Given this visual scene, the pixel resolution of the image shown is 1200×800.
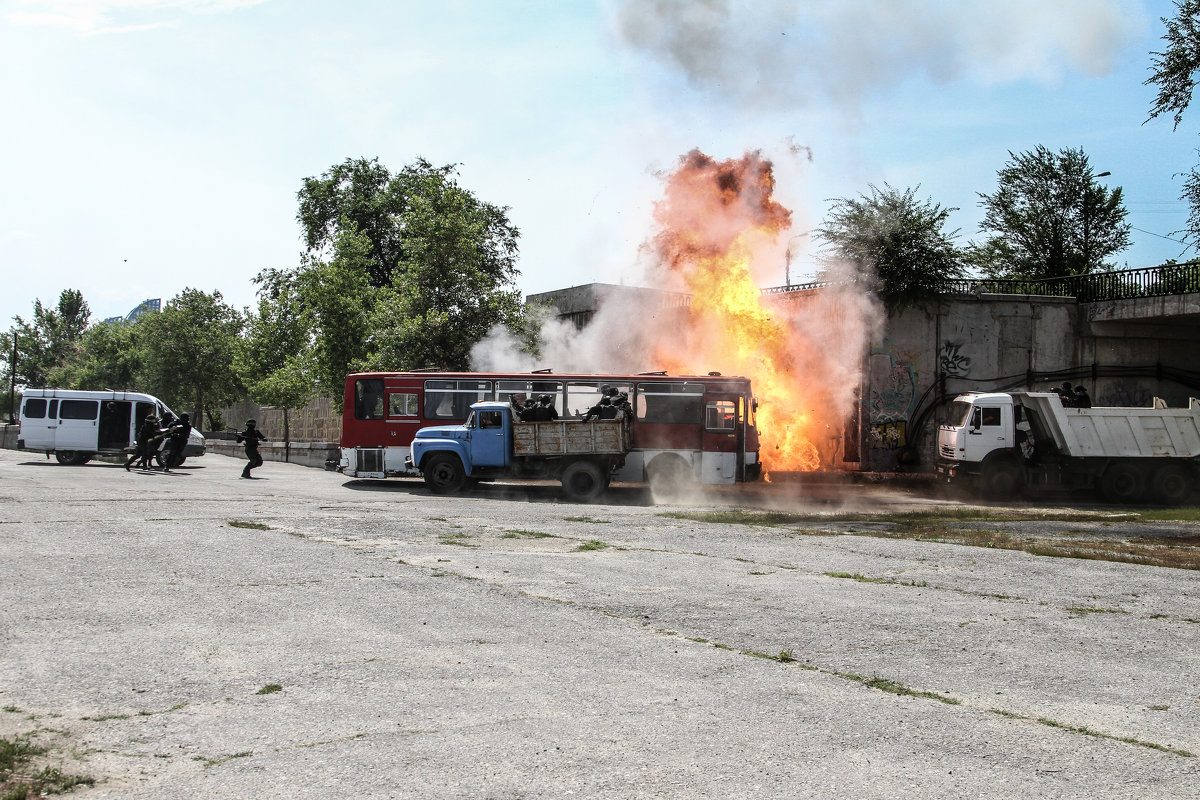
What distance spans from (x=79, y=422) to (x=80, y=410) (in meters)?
0.40

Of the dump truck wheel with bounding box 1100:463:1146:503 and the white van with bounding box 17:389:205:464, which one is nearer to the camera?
the dump truck wheel with bounding box 1100:463:1146:503

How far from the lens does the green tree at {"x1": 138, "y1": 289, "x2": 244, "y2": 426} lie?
55.3 metres

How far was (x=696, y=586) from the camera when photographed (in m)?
9.35

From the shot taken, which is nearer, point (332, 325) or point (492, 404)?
point (492, 404)

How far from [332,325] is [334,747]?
3378cm

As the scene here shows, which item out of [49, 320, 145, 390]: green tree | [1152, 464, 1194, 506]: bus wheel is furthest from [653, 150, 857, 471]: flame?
[49, 320, 145, 390]: green tree

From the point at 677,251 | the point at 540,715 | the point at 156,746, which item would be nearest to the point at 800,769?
the point at 540,715

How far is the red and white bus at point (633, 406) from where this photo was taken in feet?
70.3

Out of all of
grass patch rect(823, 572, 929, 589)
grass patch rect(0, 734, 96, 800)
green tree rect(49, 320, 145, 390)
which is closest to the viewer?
grass patch rect(0, 734, 96, 800)

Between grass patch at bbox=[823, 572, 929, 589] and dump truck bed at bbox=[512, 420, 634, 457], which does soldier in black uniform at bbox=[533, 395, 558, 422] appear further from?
grass patch at bbox=[823, 572, 929, 589]

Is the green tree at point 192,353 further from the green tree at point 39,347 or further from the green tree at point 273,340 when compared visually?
the green tree at point 39,347

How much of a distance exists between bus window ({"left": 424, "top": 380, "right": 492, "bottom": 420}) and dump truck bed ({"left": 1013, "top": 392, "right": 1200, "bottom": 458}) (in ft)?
45.5

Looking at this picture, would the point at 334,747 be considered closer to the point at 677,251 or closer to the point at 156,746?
the point at 156,746

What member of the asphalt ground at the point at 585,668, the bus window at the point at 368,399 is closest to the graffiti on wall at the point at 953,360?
the bus window at the point at 368,399
